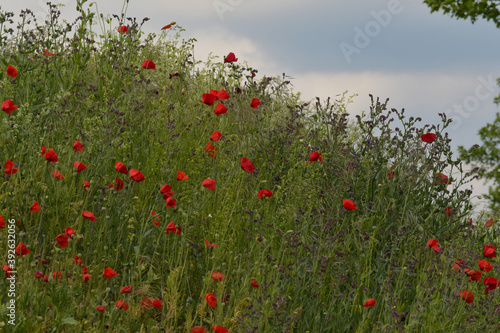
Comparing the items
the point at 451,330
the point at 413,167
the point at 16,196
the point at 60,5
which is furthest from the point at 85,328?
the point at 60,5

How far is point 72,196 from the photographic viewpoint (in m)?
3.49

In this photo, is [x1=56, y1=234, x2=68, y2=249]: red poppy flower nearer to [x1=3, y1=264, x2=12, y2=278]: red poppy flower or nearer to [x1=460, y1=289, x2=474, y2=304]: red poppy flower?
[x1=3, y1=264, x2=12, y2=278]: red poppy flower

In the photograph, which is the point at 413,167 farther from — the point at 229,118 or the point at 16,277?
the point at 16,277

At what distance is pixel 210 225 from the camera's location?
140 inches

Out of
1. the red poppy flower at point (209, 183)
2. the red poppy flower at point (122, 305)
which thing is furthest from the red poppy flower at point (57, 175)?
the red poppy flower at point (122, 305)

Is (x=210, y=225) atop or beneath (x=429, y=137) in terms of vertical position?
beneath

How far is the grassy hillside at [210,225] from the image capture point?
2.91 m

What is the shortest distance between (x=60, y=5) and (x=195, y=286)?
11.6ft

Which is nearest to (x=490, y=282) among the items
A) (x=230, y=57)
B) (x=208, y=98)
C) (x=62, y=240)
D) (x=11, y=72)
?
(x=208, y=98)

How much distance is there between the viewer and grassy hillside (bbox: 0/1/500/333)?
2.91 meters

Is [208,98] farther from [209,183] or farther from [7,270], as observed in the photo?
[7,270]

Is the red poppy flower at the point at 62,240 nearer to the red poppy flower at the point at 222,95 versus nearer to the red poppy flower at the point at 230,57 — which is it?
the red poppy flower at the point at 222,95

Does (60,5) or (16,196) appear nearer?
(16,196)

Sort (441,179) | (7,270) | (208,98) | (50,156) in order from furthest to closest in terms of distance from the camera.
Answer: (441,179) → (208,98) → (50,156) → (7,270)
